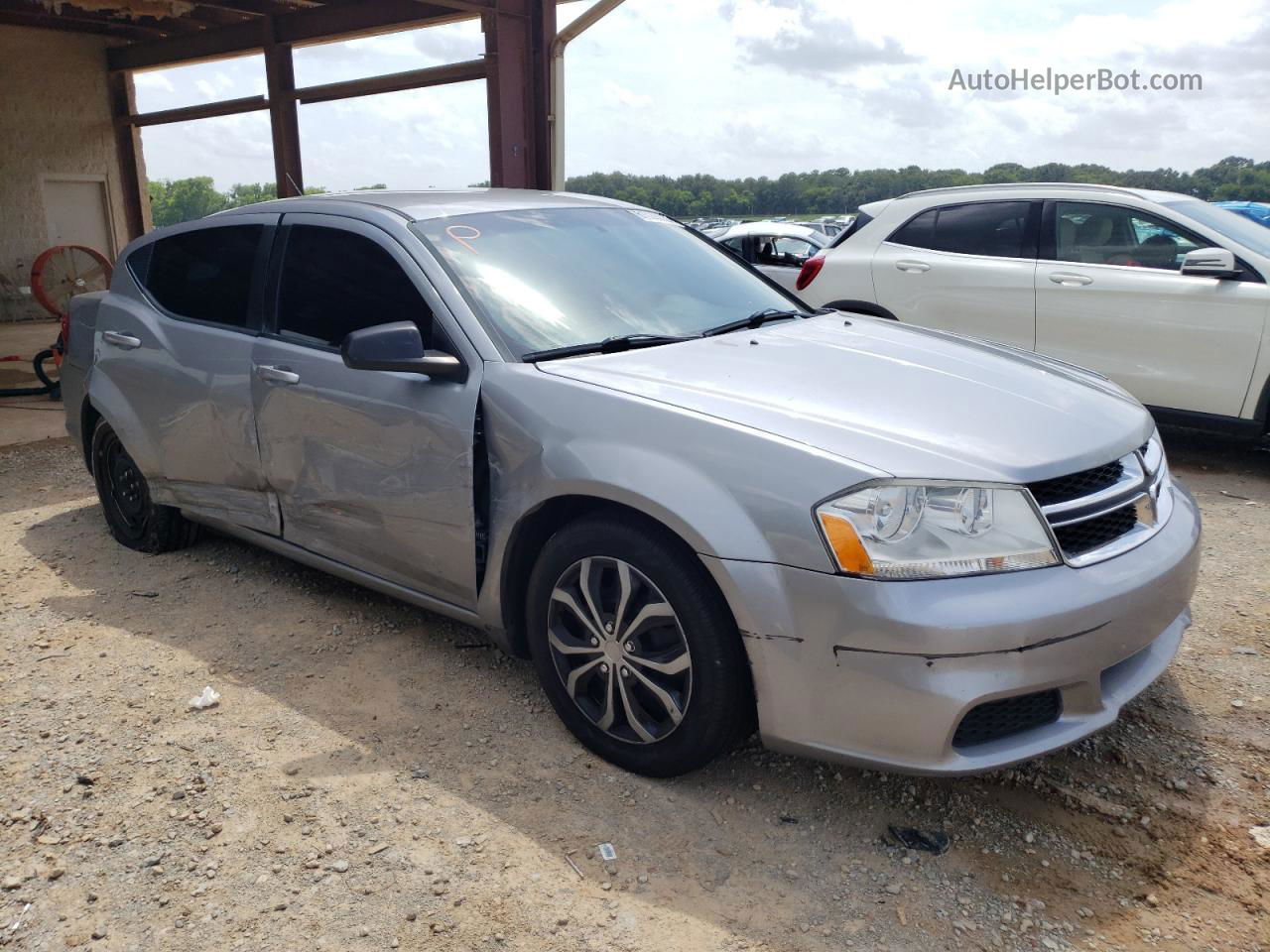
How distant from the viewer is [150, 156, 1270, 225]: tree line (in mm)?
7000

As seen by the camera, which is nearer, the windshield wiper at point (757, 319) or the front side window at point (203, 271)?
the windshield wiper at point (757, 319)

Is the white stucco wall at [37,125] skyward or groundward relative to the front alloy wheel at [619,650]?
skyward

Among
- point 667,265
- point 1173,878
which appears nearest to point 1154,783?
point 1173,878

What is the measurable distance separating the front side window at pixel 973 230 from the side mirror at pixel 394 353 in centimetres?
468

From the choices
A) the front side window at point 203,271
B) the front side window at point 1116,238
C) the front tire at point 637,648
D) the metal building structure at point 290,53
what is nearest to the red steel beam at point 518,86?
the metal building structure at point 290,53

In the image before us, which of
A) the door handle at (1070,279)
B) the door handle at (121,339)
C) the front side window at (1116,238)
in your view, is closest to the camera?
the door handle at (121,339)

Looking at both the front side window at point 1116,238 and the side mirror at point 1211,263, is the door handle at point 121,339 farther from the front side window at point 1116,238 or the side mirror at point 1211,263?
the side mirror at point 1211,263

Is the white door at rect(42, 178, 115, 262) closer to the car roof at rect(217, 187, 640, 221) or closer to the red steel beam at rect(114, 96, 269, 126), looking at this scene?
the red steel beam at rect(114, 96, 269, 126)

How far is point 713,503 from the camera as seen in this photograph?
2520 millimetres

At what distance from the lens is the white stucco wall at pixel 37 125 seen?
48.0 ft

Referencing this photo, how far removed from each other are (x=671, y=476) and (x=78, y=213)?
16187 millimetres

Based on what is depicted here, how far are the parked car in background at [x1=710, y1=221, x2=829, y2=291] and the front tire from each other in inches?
73.0

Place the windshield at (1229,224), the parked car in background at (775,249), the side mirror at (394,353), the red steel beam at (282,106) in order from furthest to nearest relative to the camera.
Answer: the red steel beam at (282,106) → the parked car in background at (775,249) → the windshield at (1229,224) → the side mirror at (394,353)

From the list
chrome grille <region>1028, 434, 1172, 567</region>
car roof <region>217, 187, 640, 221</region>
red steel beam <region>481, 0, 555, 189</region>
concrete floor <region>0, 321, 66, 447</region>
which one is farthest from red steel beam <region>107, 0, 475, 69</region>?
chrome grille <region>1028, 434, 1172, 567</region>
